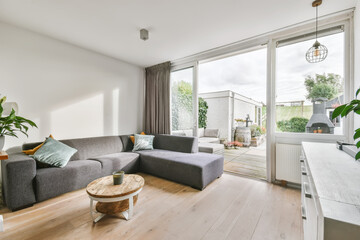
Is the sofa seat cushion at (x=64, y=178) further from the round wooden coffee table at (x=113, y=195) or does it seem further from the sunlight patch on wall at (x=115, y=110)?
the sunlight patch on wall at (x=115, y=110)

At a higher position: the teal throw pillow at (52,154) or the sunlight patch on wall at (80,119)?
the sunlight patch on wall at (80,119)

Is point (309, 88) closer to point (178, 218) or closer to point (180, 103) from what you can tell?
point (180, 103)

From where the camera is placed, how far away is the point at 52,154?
92.5 inches

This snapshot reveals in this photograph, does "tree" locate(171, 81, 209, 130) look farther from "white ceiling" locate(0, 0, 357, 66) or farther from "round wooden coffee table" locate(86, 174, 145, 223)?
"round wooden coffee table" locate(86, 174, 145, 223)

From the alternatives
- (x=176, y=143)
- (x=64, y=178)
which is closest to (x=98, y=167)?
(x=64, y=178)

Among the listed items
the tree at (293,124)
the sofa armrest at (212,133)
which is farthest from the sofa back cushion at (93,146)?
the sofa armrest at (212,133)

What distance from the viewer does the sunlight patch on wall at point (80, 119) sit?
9.64ft

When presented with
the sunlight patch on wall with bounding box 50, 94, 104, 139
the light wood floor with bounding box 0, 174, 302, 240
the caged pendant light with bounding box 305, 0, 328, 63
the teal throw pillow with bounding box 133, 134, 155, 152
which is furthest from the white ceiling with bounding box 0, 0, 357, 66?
the light wood floor with bounding box 0, 174, 302, 240

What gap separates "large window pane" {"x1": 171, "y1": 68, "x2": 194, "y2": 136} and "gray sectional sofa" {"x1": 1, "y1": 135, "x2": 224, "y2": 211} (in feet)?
1.59

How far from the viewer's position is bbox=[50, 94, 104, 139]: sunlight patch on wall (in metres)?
2.94

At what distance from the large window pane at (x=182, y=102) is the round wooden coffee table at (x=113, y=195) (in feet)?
7.12

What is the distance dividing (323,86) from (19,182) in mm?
4420

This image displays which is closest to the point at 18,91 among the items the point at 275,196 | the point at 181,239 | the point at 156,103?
the point at 156,103

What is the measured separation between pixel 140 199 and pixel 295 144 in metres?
2.58
